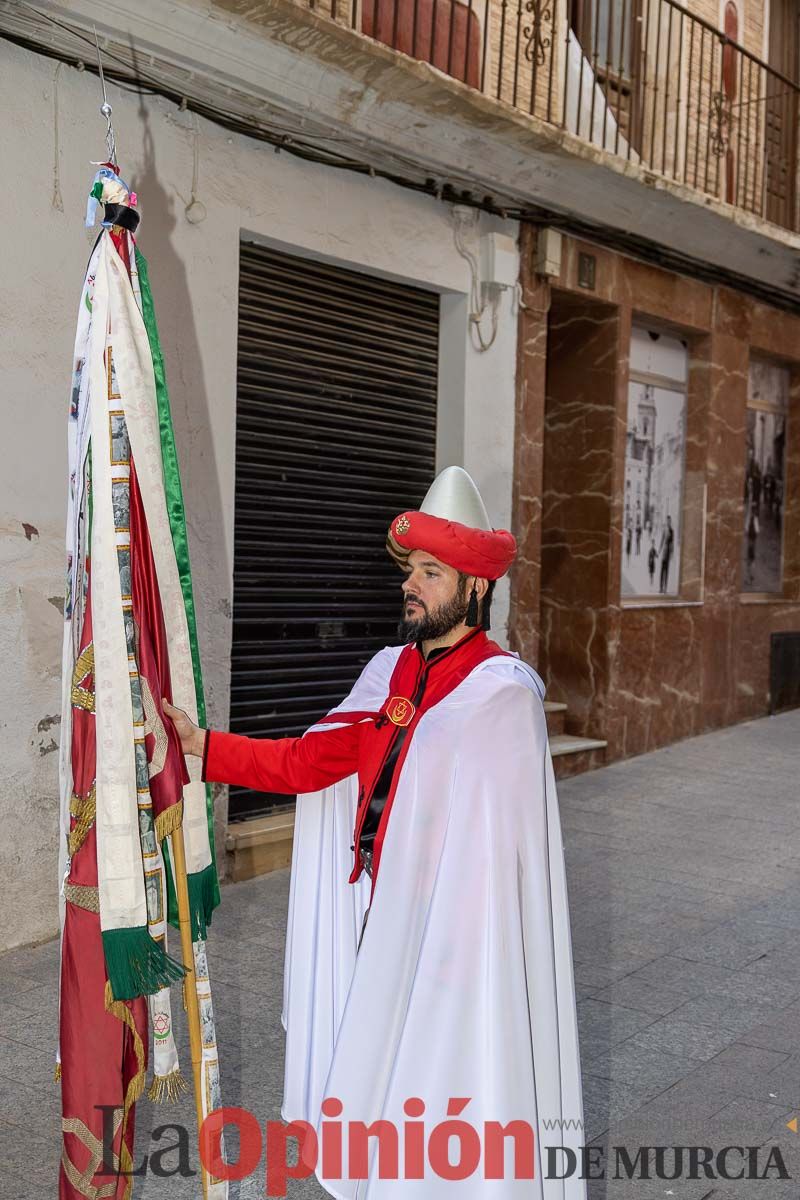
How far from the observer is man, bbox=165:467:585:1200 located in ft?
9.28

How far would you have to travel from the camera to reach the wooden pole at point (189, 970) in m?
2.99

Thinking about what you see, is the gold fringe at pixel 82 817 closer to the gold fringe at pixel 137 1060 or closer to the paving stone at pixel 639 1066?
the gold fringe at pixel 137 1060

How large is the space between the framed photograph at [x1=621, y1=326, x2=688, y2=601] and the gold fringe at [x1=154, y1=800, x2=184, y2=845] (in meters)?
7.70

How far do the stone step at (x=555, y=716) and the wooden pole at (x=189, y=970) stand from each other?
671 centimetres

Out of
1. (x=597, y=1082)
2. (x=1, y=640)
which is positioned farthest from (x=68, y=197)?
(x=597, y=1082)

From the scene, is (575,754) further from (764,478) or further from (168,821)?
(168,821)

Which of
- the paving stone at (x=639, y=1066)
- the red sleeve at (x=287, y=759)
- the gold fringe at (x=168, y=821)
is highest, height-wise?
the red sleeve at (x=287, y=759)

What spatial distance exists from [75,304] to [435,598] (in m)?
3.39

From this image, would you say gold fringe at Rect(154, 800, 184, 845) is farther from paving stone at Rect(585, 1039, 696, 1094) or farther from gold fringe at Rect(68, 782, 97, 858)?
paving stone at Rect(585, 1039, 696, 1094)

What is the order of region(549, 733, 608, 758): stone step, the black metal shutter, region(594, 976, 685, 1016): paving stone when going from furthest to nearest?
region(549, 733, 608, 758): stone step
the black metal shutter
region(594, 976, 685, 1016): paving stone

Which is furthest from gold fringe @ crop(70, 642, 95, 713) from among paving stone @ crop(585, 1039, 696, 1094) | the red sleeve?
paving stone @ crop(585, 1039, 696, 1094)

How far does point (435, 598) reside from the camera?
318 centimetres

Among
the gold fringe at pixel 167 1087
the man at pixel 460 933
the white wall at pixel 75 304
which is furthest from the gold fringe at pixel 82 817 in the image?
the white wall at pixel 75 304

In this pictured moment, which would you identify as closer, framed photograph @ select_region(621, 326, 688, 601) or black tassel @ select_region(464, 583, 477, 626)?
black tassel @ select_region(464, 583, 477, 626)
